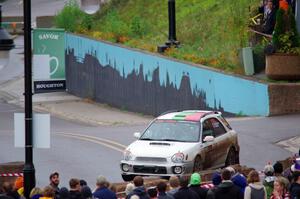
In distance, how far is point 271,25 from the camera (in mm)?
37344

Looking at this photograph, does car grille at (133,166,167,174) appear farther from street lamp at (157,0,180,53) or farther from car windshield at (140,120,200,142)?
street lamp at (157,0,180,53)

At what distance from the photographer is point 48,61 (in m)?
17.8

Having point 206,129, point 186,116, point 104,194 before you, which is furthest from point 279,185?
point 186,116

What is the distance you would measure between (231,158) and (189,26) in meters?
21.1

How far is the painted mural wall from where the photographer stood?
3462 centimetres

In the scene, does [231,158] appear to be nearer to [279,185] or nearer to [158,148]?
[158,148]

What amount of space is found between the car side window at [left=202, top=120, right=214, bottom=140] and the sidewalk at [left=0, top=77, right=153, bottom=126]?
13.4m

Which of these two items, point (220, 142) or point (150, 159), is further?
point (220, 142)

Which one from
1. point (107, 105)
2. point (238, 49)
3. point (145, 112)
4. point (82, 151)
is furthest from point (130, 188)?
point (107, 105)

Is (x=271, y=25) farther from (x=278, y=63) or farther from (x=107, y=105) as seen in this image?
(x=107, y=105)

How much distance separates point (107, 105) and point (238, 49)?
916 cm

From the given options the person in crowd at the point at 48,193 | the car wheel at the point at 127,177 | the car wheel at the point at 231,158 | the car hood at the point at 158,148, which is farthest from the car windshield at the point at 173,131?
the person in crowd at the point at 48,193

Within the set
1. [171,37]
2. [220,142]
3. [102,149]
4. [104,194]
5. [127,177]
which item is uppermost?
[171,37]

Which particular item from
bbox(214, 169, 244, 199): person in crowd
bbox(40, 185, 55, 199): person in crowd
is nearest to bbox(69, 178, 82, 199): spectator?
bbox(40, 185, 55, 199): person in crowd
